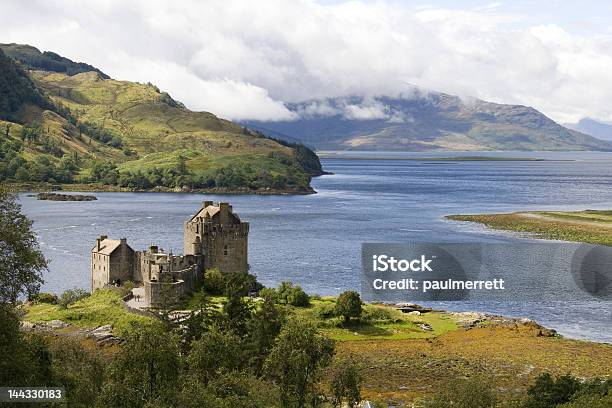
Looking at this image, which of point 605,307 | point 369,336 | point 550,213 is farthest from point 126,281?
point 550,213

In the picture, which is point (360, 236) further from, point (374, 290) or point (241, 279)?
point (241, 279)

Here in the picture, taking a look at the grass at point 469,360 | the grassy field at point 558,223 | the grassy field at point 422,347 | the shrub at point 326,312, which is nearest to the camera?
the grass at point 469,360

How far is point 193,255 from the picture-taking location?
7575 cm

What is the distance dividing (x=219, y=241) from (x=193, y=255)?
501 centimetres

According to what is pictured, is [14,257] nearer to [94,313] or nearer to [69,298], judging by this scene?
[94,313]

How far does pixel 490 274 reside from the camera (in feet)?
354

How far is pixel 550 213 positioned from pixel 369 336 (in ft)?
387

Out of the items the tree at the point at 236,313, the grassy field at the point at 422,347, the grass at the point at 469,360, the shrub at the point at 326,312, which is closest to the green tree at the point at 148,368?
the tree at the point at 236,313

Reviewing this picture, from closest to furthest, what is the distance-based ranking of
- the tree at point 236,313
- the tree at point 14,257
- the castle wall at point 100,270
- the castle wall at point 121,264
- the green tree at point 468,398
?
the tree at point 14,257 < the green tree at point 468,398 < the tree at point 236,313 < the castle wall at point 121,264 < the castle wall at point 100,270

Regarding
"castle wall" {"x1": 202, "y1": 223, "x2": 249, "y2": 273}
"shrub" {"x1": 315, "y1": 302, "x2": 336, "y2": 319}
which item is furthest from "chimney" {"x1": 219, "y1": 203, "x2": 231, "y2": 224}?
"shrub" {"x1": 315, "y1": 302, "x2": 336, "y2": 319}

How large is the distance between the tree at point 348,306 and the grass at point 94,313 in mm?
18195

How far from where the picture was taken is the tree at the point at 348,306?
7406 centimetres

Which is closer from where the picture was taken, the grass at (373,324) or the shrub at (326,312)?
the grass at (373,324)

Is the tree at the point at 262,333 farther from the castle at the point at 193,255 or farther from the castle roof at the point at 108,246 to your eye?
the castle roof at the point at 108,246
